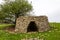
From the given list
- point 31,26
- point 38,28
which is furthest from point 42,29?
point 31,26

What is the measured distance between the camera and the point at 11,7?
58.2 m

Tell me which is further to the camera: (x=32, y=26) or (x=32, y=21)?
(x=32, y=26)

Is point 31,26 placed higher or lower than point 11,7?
lower

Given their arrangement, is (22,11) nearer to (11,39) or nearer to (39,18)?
(39,18)

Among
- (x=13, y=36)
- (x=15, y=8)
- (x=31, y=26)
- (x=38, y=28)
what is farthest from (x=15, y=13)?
(x=13, y=36)

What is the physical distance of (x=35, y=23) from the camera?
170 ft

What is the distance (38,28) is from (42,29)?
85 centimetres

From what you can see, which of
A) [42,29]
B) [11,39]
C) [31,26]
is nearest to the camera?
[11,39]

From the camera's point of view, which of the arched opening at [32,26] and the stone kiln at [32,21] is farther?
the arched opening at [32,26]

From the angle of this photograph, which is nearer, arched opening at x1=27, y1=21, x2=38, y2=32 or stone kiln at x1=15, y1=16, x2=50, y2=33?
stone kiln at x1=15, y1=16, x2=50, y2=33

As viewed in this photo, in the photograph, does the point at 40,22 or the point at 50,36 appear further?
the point at 40,22

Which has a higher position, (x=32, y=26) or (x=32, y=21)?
(x=32, y=21)

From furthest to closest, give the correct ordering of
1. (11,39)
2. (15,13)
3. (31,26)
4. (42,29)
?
(15,13) → (31,26) → (42,29) → (11,39)

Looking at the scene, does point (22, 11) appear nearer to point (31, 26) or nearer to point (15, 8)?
point (15, 8)
